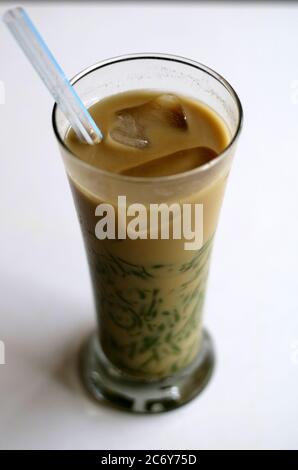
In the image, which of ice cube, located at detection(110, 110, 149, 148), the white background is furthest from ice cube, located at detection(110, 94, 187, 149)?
the white background

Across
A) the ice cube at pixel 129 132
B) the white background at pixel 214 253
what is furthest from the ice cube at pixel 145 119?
the white background at pixel 214 253

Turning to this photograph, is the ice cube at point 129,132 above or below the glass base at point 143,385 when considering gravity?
above

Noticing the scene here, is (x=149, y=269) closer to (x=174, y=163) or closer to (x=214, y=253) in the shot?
(x=174, y=163)

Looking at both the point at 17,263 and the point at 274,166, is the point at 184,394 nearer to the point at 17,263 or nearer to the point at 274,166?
the point at 17,263

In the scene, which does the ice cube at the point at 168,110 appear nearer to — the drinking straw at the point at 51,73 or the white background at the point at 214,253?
the drinking straw at the point at 51,73

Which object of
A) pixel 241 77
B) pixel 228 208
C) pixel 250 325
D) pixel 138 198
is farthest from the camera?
pixel 241 77

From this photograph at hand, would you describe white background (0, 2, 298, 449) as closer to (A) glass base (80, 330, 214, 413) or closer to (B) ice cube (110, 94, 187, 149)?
(A) glass base (80, 330, 214, 413)

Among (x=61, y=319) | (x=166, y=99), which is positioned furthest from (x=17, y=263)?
(x=166, y=99)
